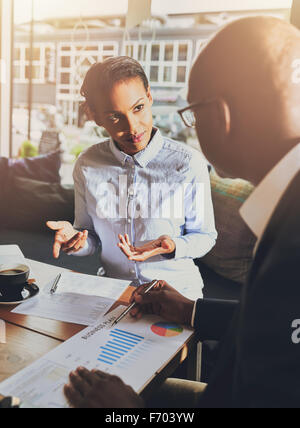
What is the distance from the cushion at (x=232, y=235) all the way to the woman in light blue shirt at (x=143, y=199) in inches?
16.9

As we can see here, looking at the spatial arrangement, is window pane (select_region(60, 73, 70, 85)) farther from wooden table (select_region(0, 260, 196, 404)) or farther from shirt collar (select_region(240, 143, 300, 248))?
shirt collar (select_region(240, 143, 300, 248))

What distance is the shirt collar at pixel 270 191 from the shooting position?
1.88ft

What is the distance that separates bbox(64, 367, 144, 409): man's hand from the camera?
0.63 metres

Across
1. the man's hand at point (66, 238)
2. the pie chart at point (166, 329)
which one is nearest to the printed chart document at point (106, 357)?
the pie chart at point (166, 329)

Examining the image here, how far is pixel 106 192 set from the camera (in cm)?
137

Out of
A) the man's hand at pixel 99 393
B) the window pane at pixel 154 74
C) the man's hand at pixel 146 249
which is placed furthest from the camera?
the window pane at pixel 154 74

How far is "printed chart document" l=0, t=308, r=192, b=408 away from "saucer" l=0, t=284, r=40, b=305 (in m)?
0.21

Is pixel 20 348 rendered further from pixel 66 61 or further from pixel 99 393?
pixel 66 61

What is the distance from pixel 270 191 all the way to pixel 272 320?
0.19 meters

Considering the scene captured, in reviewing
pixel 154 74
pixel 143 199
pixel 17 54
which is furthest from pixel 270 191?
pixel 17 54

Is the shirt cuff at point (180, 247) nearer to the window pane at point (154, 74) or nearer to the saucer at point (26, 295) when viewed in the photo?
the saucer at point (26, 295)

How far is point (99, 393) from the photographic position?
65 cm

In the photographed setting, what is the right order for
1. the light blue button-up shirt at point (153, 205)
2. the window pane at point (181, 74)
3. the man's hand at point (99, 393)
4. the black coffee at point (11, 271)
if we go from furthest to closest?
1. the window pane at point (181, 74)
2. the light blue button-up shirt at point (153, 205)
3. the black coffee at point (11, 271)
4. the man's hand at point (99, 393)

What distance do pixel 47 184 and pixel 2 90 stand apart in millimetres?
1127
